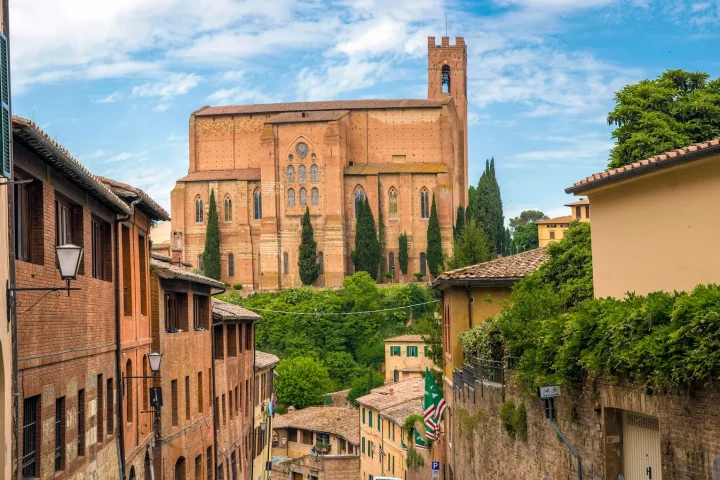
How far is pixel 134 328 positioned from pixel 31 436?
701 cm

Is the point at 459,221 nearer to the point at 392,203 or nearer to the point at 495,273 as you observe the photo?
the point at 392,203

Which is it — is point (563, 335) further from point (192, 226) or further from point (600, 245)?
point (192, 226)

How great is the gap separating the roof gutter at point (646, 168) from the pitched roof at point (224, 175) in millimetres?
89667

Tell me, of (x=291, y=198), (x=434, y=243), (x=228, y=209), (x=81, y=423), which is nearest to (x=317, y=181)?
(x=291, y=198)

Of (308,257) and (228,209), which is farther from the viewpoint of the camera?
(228,209)

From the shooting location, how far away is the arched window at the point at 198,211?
106000 millimetres

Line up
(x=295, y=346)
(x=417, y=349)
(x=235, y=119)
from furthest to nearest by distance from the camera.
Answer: (x=235, y=119)
(x=295, y=346)
(x=417, y=349)

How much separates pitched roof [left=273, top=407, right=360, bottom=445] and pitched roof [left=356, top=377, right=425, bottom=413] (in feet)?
10.1

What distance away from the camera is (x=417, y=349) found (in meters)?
79.6

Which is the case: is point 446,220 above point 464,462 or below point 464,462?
above

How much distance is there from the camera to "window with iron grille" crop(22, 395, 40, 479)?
42.0 ft

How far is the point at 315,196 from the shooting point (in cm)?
10356

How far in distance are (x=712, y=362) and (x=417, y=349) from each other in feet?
228

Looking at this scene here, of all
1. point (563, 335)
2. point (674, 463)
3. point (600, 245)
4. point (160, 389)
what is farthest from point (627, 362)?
point (160, 389)
